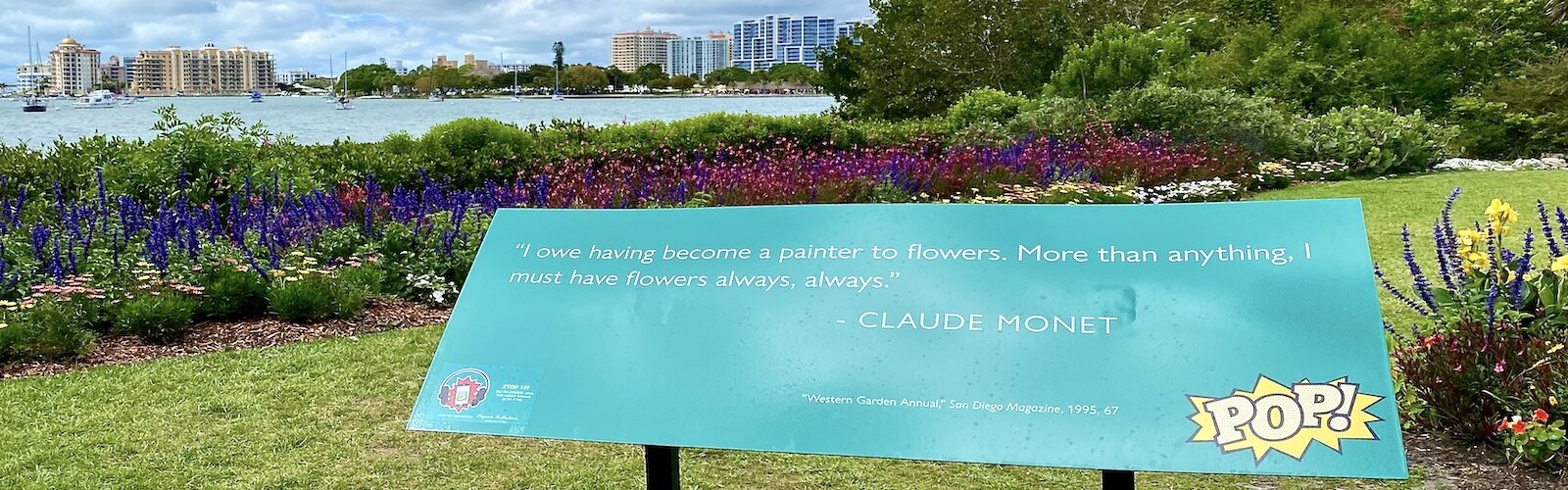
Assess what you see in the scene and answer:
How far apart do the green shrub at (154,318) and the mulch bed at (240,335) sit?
2.0 inches

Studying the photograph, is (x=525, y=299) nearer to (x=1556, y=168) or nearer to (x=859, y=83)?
(x=1556, y=168)

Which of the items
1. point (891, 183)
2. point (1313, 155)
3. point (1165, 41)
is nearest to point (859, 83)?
point (1165, 41)

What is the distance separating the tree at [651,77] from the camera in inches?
2458

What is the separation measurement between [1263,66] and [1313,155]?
5753 mm

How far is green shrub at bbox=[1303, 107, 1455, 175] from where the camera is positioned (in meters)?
13.7

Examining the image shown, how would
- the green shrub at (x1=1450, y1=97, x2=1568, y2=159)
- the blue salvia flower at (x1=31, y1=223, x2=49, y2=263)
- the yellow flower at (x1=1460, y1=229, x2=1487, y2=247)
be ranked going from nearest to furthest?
the yellow flower at (x1=1460, y1=229, x2=1487, y2=247), the blue salvia flower at (x1=31, y1=223, x2=49, y2=263), the green shrub at (x1=1450, y1=97, x2=1568, y2=159)

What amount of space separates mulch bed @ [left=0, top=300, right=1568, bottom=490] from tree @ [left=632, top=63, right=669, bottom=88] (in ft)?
186

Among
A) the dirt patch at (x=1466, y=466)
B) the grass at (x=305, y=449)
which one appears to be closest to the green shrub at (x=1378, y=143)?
the dirt patch at (x=1466, y=466)

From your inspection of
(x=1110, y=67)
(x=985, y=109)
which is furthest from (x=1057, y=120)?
(x=1110, y=67)

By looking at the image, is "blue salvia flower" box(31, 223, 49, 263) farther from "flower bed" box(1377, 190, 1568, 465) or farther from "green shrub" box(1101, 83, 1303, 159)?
"green shrub" box(1101, 83, 1303, 159)

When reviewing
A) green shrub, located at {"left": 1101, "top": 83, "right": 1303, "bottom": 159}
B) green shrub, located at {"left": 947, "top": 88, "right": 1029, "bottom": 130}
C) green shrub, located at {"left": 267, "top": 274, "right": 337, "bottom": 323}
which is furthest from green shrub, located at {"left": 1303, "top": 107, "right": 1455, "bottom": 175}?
green shrub, located at {"left": 267, "top": 274, "right": 337, "bottom": 323}

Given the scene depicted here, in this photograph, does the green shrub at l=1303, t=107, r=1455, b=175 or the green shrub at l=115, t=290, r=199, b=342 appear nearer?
the green shrub at l=115, t=290, r=199, b=342

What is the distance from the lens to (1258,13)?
24.7m

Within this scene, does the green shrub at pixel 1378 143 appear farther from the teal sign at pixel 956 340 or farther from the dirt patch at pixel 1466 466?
the teal sign at pixel 956 340
